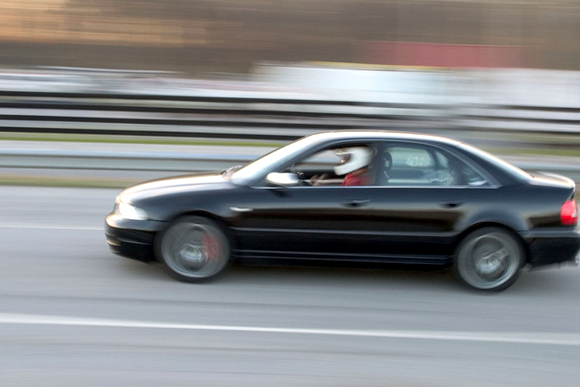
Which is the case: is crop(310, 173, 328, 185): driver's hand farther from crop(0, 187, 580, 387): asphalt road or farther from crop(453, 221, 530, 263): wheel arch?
crop(453, 221, 530, 263): wheel arch

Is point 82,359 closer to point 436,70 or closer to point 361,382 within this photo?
point 361,382

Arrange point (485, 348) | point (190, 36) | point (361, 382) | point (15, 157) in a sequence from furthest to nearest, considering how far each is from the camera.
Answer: point (190, 36) < point (15, 157) < point (485, 348) < point (361, 382)

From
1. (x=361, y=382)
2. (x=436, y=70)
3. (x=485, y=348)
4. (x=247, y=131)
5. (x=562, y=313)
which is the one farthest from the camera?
(x=436, y=70)

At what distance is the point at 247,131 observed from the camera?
59.0ft

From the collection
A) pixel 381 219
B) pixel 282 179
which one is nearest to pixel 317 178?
pixel 282 179

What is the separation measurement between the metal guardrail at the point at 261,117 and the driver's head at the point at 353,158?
32.8ft

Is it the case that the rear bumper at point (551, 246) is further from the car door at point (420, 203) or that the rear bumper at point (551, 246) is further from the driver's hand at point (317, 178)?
the driver's hand at point (317, 178)

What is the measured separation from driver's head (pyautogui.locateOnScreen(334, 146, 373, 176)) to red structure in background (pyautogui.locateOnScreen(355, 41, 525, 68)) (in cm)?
1507

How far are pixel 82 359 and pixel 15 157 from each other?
26.0 feet

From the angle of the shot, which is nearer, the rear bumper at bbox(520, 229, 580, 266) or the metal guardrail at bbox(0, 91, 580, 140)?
the rear bumper at bbox(520, 229, 580, 266)

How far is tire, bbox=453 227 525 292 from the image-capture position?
640cm

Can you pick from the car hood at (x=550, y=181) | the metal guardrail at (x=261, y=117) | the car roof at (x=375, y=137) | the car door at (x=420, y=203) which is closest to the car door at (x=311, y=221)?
the car door at (x=420, y=203)

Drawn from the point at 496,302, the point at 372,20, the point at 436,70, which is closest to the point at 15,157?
the point at 496,302

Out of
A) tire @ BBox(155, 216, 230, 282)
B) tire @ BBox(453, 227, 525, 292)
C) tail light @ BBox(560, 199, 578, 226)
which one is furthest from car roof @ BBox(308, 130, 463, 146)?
tire @ BBox(155, 216, 230, 282)
